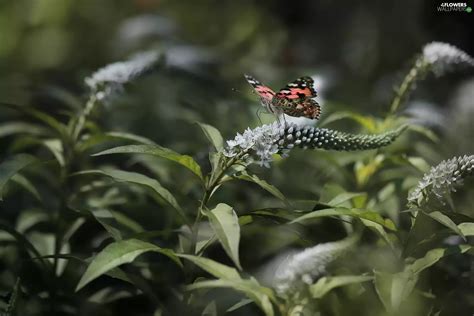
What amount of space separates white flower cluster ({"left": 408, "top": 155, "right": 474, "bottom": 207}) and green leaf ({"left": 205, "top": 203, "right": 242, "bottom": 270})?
57cm

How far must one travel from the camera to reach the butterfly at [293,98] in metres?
2.17

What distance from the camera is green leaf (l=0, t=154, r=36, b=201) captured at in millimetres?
2146

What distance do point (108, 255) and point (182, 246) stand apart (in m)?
0.42

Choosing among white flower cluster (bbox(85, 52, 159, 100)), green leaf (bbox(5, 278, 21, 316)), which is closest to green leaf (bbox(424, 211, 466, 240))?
green leaf (bbox(5, 278, 21, 316))

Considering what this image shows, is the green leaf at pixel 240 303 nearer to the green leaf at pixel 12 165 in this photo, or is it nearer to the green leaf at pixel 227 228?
the green leaf at pixel 227 228

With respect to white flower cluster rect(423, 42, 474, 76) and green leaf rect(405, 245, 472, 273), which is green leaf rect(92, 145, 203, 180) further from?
white flower cluster rect(423, 42, 474, 76)

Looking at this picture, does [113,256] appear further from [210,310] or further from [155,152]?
[210,310]

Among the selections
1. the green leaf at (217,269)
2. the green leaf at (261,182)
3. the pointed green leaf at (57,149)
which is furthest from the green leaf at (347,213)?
the pointed green leaf at (57,149)

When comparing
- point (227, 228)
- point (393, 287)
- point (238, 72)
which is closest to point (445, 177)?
point (393, 287)

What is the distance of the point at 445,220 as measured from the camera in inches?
74.5

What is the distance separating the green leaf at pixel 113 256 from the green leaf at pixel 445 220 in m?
0.74

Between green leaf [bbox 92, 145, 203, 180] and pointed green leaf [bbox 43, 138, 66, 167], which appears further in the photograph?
pointed green leaf [bbox 43, 138, 66, 167]

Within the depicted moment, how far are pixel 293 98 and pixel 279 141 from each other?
11.2 inches

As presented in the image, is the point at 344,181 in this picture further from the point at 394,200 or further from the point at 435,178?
the point at 435,178
